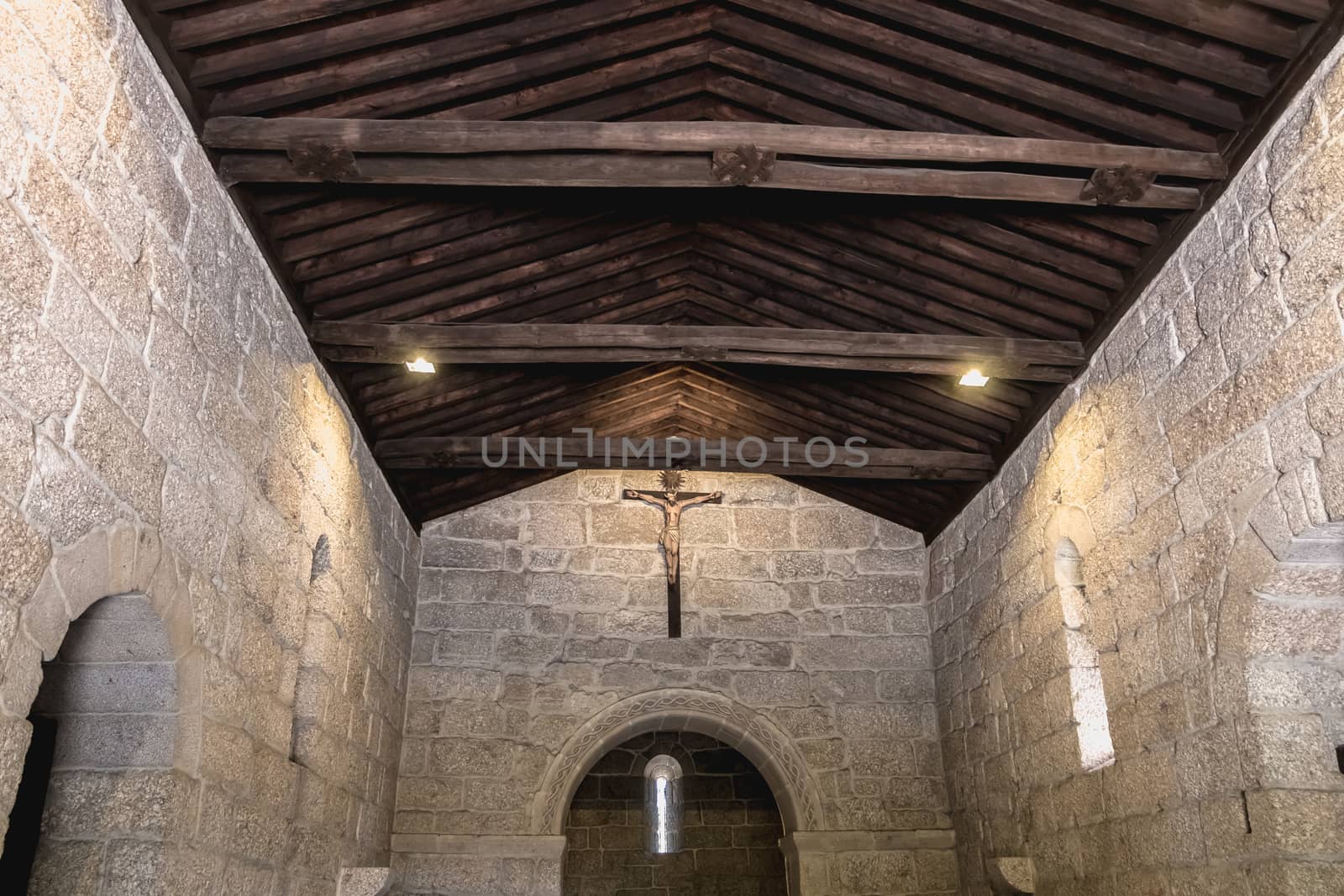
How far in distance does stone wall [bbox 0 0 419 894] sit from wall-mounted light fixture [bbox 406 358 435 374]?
40 cm

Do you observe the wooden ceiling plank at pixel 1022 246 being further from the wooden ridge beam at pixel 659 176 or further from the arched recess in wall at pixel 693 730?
the arched recess in wall at pixel 693 730

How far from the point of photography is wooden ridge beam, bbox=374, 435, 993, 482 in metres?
5.96

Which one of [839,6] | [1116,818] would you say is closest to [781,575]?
[1116,818]

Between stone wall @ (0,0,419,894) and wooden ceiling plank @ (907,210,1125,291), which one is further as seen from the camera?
wooden ceiling plank @ (907,210,1125,291)

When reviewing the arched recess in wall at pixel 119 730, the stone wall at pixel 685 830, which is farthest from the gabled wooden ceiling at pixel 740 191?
the stone wall at pixel 685 830

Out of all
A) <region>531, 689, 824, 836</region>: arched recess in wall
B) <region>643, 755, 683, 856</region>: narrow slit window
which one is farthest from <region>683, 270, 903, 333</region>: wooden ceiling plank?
<region>643, 755, 683, 856</region>: narrow slit window

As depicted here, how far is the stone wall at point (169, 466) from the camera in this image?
2.52 m

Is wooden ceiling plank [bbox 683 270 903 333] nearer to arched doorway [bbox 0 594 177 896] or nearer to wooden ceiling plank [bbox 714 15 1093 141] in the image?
wooden ceiling plank [bbox 714 15 1093 141]

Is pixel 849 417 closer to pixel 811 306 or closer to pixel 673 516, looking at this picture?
pixel 811 306

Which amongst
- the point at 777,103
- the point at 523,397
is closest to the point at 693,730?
the point at 523,397

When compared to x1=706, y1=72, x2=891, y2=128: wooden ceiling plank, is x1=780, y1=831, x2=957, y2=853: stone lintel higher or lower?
lower

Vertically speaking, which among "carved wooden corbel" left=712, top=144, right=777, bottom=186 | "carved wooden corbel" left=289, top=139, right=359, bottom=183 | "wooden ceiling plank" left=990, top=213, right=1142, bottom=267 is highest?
"wooden ceiling plank" left=990, top=213, right=1142, bottom=267

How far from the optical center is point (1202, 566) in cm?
378

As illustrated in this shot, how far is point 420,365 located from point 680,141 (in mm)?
1972
